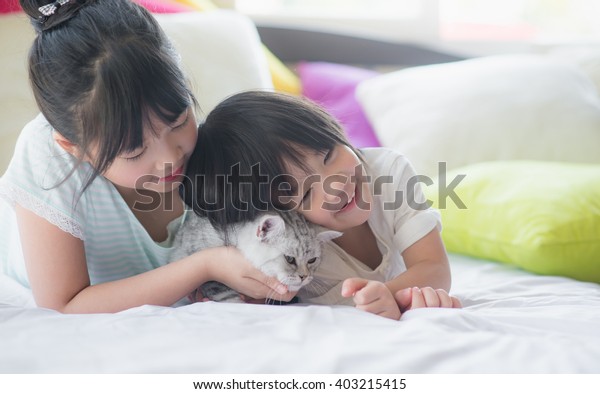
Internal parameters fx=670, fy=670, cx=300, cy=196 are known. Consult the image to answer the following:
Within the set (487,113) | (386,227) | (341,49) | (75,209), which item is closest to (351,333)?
(386,227)

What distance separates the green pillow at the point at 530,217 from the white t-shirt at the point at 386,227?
0.22m

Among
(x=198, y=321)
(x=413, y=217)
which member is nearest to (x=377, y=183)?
(x=413, y=217)

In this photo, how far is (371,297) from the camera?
3.69 feet

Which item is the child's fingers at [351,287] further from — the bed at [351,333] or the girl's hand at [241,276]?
the girl's hand at [241,276]

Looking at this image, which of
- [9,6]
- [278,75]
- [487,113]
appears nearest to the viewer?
[9,6]

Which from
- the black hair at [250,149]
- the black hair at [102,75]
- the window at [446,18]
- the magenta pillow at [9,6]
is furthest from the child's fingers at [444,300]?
the window at [446,18]

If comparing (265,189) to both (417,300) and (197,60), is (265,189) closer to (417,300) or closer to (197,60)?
(417,300)

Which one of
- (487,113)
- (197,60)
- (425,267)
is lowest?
(425,267)

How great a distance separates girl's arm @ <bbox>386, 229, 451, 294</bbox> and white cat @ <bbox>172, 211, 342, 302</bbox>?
16cm

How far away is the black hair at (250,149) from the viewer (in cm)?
123

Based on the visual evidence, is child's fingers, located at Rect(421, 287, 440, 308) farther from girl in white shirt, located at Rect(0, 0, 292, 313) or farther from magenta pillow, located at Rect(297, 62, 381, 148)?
magenta pillow, located at Rect(297, 62, 381, 148)

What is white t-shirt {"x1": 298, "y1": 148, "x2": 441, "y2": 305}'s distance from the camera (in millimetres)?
1382

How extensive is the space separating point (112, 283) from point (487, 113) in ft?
4.14
